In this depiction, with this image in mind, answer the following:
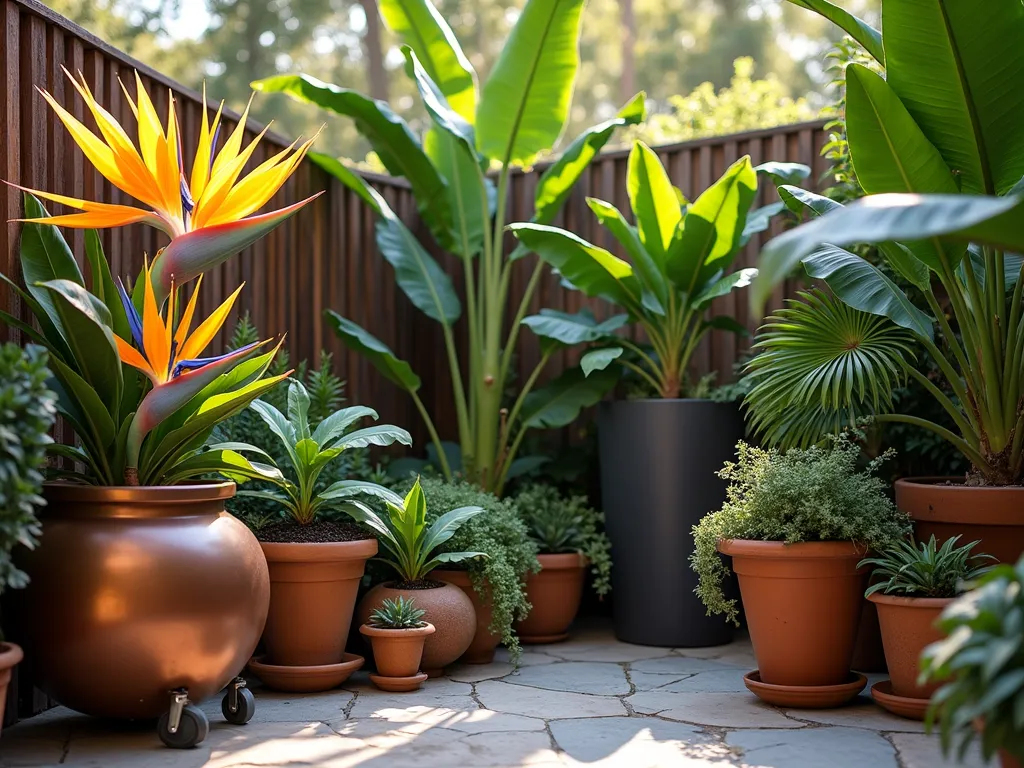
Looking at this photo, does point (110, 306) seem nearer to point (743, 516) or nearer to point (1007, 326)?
point (743, 516)

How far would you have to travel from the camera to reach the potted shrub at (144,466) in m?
2.93

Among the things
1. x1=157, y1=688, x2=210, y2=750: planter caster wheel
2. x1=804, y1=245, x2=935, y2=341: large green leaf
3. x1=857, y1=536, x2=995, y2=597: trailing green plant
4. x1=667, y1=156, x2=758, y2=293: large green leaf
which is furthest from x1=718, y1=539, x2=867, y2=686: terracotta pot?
x1=157, y1=688, x2=210, y2=750: planter caster wheel

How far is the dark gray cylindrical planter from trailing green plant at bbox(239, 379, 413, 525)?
3.89 ft

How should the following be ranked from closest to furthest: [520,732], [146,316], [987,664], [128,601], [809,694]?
[987,664] < [128,601] < [146,316] < [520,732] < [809,694]

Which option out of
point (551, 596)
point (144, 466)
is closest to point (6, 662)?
point (144, 466)

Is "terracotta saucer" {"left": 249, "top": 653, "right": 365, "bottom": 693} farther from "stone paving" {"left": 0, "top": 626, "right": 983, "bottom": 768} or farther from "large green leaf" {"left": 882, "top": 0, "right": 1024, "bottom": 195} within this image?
"large green leaf" {"left": 882, "top": 0, "right": 1024, "bottom": 195}

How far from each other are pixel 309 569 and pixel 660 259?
2.09m

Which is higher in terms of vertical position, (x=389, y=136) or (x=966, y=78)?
(x=389, y=136)

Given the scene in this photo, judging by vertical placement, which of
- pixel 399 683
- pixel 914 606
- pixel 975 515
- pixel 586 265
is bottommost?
pixel 399 683

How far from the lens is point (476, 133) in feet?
16.5

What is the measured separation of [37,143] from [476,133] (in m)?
2.14

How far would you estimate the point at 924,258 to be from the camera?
141 inches

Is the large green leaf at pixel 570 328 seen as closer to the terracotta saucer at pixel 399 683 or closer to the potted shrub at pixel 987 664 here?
the terracotta saucer at pixel 399 683

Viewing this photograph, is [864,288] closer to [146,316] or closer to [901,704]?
[901,704]
